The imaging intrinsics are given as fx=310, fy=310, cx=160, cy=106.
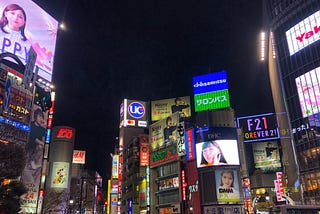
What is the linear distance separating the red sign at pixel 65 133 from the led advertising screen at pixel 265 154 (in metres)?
67.1

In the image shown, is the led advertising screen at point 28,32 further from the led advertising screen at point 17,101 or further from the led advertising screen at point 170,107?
the led advertising screen at point 170,107

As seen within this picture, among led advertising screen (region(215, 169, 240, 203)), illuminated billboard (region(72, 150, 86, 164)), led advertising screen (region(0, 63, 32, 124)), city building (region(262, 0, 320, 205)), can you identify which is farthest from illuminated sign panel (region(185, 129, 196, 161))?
illuminated billboard (region(72, 150, 86, 164))

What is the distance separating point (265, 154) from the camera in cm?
9300

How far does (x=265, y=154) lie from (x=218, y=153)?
138 ft

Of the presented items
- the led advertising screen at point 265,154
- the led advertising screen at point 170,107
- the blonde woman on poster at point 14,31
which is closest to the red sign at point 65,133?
the led advertising screen at point 170,107

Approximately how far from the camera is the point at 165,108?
275 feet

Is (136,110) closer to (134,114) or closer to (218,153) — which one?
(134,114)

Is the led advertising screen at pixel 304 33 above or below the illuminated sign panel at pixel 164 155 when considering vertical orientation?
above

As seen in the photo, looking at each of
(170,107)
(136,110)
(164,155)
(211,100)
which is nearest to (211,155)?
(211,100)

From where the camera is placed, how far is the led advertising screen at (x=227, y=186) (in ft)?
181

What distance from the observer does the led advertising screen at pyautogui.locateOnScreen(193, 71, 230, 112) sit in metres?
62.9

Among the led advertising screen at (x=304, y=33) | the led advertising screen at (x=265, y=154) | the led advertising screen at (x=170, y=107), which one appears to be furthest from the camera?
the led advertising screen at (x=265, y=154)

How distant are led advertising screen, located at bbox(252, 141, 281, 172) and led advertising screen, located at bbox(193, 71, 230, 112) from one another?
37143 millimetres

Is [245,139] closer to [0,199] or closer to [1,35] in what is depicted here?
[1,35]
